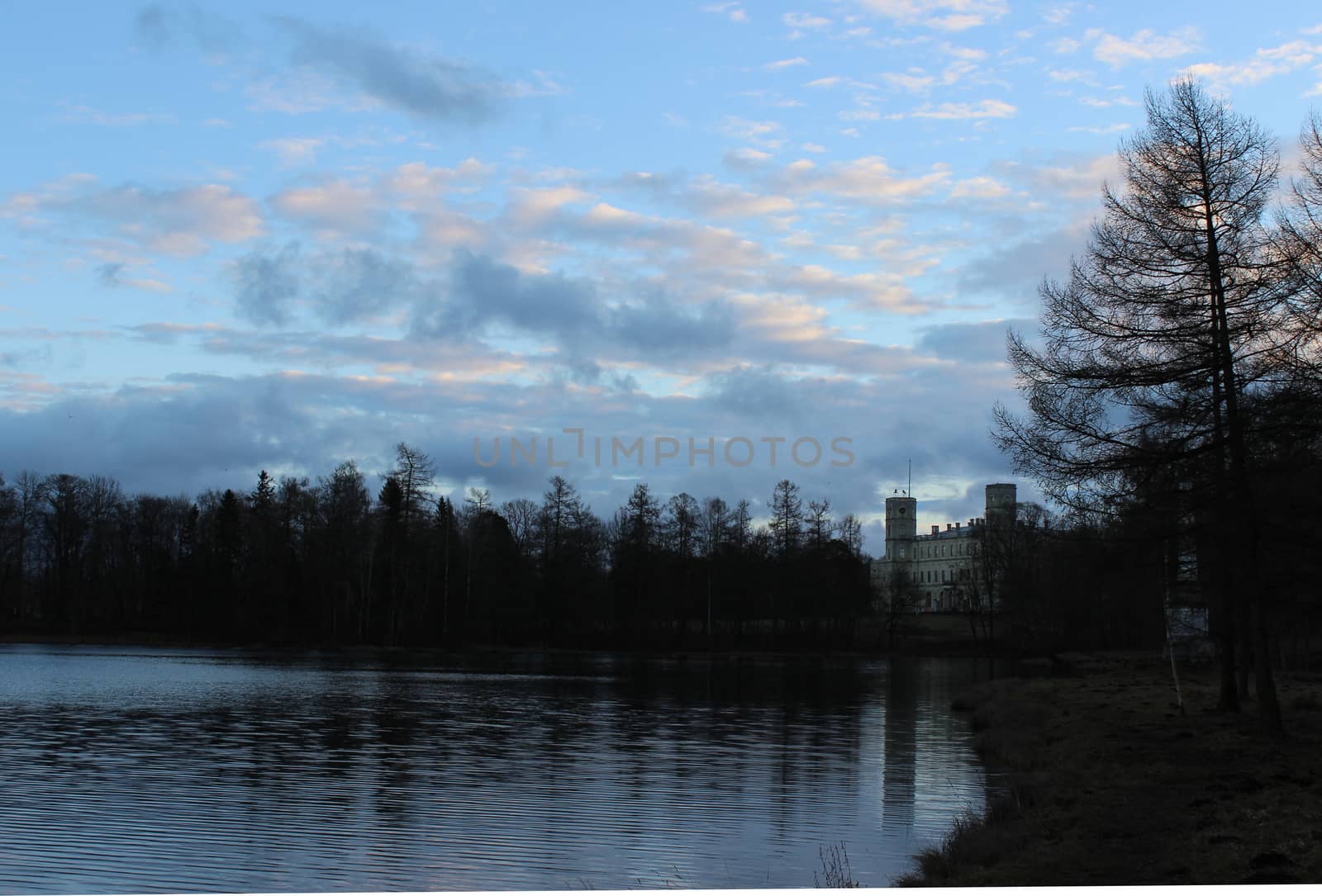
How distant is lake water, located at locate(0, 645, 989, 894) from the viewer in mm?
16625

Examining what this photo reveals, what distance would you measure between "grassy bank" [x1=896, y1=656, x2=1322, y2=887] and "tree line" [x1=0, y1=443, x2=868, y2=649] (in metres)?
70.2

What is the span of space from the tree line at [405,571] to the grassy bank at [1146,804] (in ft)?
230

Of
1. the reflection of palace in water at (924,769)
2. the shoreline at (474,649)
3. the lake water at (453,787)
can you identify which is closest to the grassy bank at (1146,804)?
the reflection of palace in water at (924,769)

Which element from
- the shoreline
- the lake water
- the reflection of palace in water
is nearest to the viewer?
the lake water

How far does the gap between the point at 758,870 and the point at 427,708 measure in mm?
28038

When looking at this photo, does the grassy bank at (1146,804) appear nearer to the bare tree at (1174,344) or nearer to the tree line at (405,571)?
the bare tree at (1174,344)

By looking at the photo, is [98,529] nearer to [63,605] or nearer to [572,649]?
[63,605]

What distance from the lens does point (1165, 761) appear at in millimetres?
22656

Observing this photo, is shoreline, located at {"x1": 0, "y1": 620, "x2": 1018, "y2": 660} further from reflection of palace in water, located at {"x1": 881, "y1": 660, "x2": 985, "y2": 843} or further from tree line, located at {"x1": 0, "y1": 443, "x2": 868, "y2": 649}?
reflection of palace in water, located at {"x1": 881, "y1": 660, "x2": 985, "y2": 843}

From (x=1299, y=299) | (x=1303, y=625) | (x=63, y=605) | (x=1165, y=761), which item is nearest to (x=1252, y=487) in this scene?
(x=1299, y=299)

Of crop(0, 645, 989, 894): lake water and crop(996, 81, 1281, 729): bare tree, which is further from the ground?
crop(996, 81, 1281, 729): bare tree

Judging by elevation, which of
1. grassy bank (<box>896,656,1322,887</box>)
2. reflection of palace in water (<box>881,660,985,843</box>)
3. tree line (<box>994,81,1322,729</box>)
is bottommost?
reflection of palace in water (<box>881,660,985,843</box>)

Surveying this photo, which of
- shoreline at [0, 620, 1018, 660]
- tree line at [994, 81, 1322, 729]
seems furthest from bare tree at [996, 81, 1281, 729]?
shoreline at [0, 620, 1018, 660]

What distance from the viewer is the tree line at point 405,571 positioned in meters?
97.6
